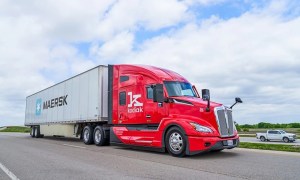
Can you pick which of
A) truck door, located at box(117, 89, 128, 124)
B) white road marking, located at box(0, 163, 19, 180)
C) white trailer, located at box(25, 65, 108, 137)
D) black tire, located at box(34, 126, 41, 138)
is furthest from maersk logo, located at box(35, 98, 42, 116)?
white road marking, located at box(0, 163, 19, 180)

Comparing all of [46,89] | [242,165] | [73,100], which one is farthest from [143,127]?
[46,89]

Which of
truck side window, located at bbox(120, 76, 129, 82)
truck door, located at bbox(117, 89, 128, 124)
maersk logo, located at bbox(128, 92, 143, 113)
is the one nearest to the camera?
maersk logo, located at bbox(128, 92, 143, 113)

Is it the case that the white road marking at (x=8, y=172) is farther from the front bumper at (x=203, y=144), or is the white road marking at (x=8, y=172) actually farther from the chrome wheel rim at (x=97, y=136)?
the chrome wheel rim at (x=97, y=136)

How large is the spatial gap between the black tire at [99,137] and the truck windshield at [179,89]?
202 inches

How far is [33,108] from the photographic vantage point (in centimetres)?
2789

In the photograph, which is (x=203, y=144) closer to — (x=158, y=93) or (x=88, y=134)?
(x=158, y=93)

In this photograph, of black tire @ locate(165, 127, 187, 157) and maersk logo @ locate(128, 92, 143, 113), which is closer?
black tire @ locate(165, 127, 187, 157)

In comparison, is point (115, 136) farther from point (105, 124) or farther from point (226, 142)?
point (226, 142)

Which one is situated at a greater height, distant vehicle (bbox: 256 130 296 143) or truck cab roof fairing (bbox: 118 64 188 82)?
truck cab roof fairing (bbox: 118 64 188 82)

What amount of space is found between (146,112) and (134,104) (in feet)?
3.07

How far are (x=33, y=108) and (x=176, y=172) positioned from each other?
23000 millimetres

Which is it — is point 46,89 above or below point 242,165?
above

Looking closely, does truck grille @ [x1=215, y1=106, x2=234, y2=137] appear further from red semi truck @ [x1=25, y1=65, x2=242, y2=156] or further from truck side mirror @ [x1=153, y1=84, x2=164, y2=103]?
truck side mirror @ [x1=153, y1=84, x2=164, y2=103]

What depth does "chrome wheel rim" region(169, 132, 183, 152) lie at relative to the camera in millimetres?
10422
